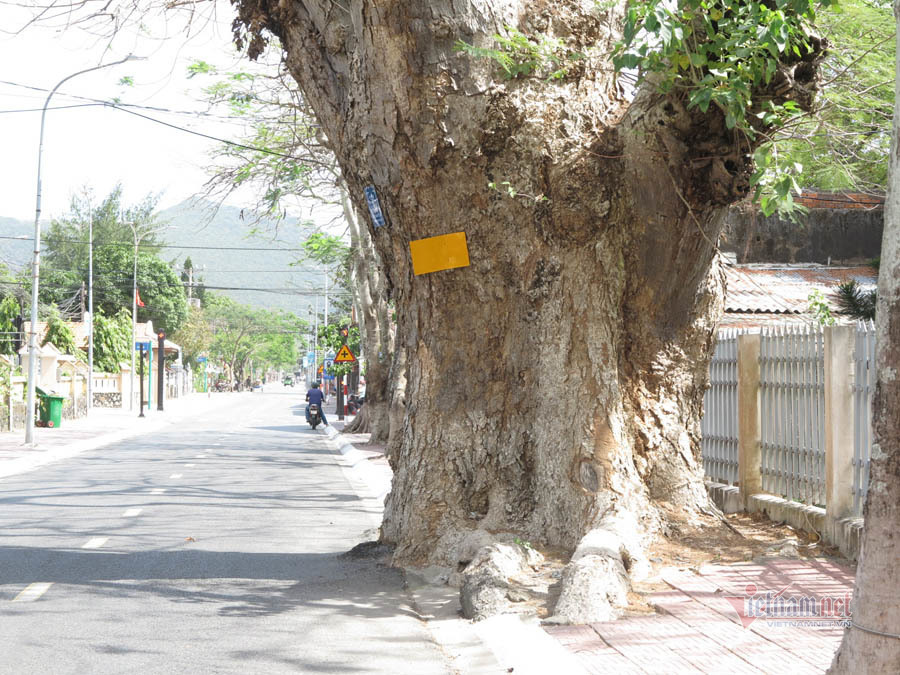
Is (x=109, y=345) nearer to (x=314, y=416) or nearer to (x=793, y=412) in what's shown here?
(x=314, y=416)

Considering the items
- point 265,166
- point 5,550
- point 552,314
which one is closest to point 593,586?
point 552,314

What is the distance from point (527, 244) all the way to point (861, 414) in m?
2.97

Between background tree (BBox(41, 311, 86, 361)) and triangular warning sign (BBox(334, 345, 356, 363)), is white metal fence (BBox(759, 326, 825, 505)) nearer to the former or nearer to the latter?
triangular warning sign (BBox(334, 345, 356, 363))

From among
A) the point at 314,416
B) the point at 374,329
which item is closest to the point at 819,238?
the point at 374,329

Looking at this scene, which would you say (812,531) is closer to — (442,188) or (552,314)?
(552,314)

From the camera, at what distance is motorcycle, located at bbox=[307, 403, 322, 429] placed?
36.5 m

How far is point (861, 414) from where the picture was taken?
8109 mm

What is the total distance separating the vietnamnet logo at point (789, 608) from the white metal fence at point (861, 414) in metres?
1.68

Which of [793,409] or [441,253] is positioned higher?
→ [441,253]

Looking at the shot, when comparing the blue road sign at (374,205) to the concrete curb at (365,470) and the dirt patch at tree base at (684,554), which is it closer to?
the dirt patch at tree base at (684,554)

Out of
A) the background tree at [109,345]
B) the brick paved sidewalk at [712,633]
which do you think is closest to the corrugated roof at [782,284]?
the brick paved sidewalk at [712,633]

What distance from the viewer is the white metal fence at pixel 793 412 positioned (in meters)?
8.88

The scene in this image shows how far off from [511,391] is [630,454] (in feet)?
3.52

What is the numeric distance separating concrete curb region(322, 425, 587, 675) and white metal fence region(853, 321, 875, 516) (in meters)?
3.36
